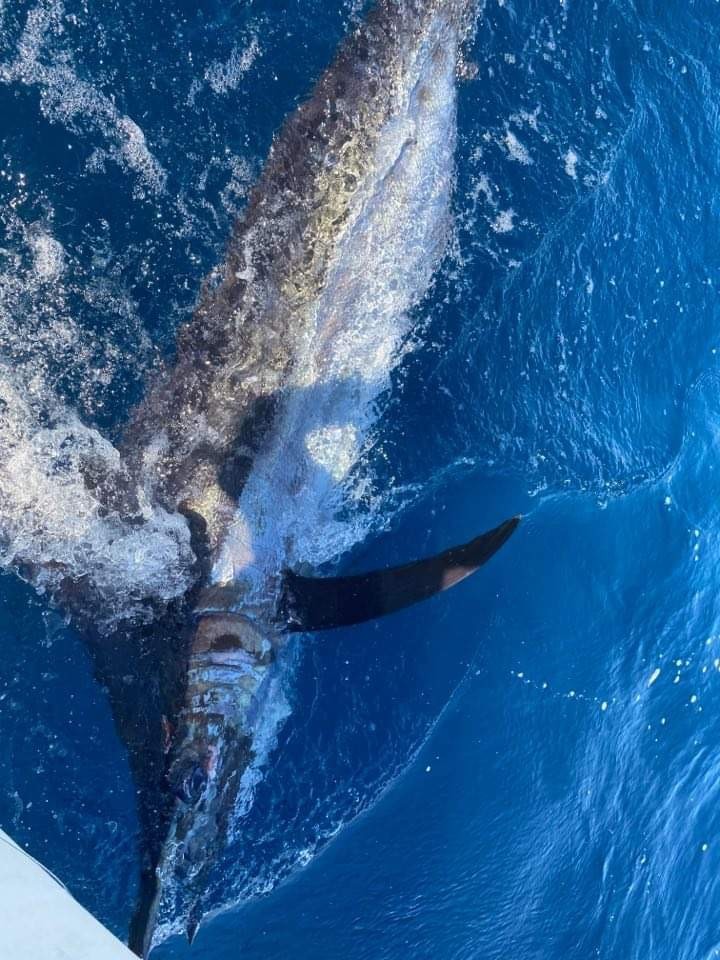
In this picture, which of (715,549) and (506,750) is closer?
(506,750)

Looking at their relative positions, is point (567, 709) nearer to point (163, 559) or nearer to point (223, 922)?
point (223, 922)

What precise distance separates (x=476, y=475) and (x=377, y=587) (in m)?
1.27

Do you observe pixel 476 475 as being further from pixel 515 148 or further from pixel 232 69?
pixel 232 69

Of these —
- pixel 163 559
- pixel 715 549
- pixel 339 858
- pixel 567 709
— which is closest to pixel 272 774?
pixel 339 858

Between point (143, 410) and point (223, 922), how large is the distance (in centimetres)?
280

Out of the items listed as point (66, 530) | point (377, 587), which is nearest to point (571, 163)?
point (377, 587)

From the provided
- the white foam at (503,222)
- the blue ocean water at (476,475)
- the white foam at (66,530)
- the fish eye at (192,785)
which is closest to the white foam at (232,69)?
the blue ocean water at (476,475)

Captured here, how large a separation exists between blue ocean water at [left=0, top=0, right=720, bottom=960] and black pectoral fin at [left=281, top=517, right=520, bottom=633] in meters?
0.64

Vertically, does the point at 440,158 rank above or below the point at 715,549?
above

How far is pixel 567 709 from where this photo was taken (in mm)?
5047

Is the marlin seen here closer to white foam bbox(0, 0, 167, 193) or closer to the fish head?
the fish head

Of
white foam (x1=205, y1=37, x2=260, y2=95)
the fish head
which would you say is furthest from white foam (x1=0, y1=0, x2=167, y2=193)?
the fish head

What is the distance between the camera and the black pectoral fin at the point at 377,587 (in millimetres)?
3551

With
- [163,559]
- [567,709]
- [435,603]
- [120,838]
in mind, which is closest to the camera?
[163,559]
